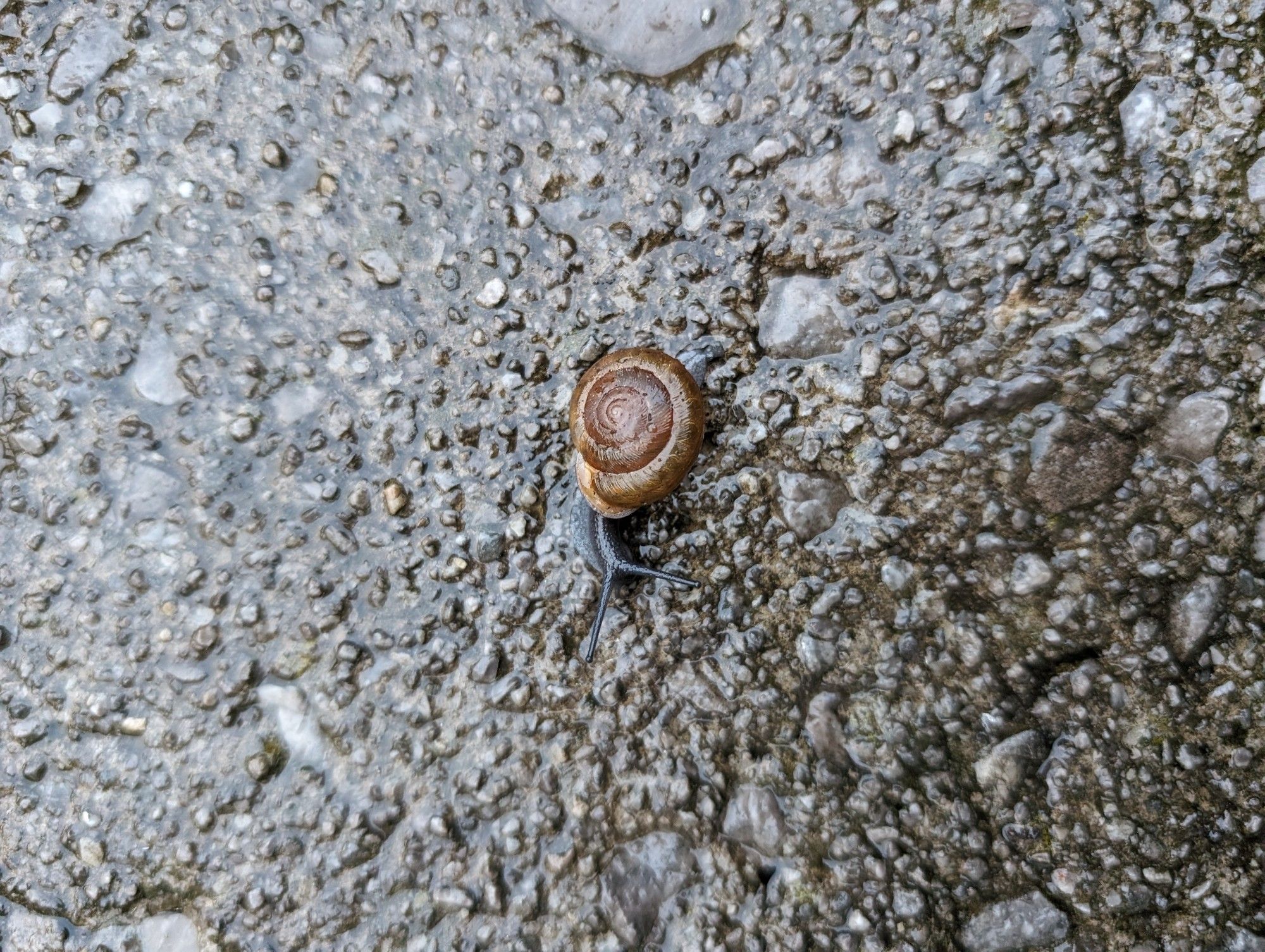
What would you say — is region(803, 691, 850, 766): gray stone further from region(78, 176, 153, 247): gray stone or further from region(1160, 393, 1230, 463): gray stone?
region(78, 176, 153, 247): gray stone

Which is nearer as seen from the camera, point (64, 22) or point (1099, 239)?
point (1099, 239)

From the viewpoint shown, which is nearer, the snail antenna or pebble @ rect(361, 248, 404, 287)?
the snail antenna

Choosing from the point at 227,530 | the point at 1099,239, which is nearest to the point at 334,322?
the point at 227,530

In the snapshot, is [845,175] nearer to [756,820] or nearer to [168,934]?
[756,820]

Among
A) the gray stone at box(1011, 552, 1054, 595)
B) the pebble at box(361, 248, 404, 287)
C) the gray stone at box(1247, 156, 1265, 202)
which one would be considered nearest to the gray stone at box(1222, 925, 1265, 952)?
the gray stone at box(1011, 552, 1054, 595)

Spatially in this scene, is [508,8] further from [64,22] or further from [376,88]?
[64,22]

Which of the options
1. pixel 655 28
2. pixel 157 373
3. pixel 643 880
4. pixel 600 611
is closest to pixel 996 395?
pixel 600 611

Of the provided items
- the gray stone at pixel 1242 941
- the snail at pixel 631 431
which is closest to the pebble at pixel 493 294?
the snail at pixel 631 431
